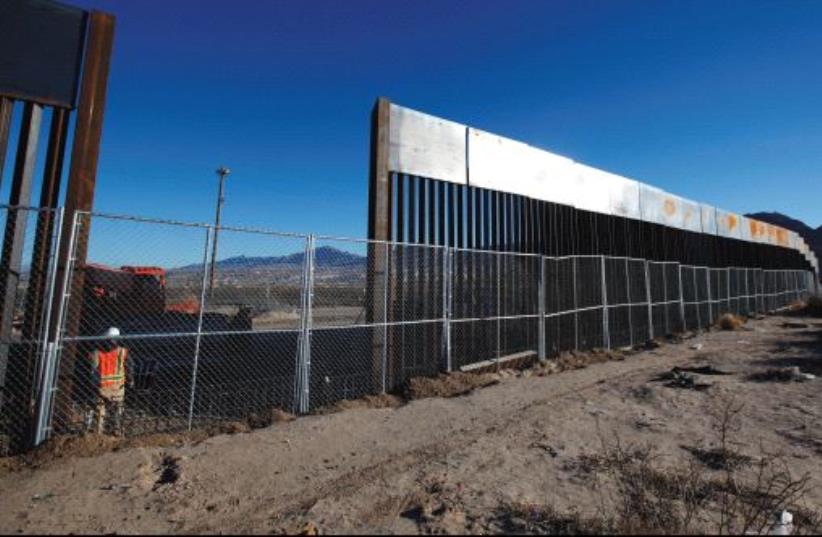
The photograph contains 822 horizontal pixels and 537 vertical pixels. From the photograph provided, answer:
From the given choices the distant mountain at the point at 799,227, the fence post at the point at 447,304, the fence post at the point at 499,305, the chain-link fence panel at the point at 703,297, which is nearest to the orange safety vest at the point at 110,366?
the fence post at the point at 447,304

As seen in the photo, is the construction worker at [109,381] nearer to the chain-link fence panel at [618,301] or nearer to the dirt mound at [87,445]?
the dirt mound at [87,445]

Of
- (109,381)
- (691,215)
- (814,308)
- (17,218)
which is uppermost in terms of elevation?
(691,215)

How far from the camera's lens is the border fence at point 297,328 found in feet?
19.1

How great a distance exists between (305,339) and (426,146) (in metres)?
5.34

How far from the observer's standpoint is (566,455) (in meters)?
5.44

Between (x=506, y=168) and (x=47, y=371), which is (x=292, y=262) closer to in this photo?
(x=47, y=371)

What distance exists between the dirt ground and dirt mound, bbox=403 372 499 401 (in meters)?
0.05

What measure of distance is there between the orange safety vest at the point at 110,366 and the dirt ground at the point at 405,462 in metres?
1.47

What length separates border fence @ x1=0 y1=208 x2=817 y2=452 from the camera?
5820mm

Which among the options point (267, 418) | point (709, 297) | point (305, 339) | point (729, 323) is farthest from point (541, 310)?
point (709, 297)

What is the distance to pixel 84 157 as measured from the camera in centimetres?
637

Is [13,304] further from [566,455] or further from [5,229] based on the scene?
[566,455]

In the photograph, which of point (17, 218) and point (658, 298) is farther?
point (658, 298)

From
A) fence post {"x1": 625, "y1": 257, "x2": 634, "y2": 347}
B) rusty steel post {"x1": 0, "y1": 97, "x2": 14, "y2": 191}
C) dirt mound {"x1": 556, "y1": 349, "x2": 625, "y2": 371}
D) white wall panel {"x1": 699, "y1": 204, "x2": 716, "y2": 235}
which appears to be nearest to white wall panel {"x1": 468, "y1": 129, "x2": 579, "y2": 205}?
fence post {"x1": 625, "y1": 257, "x2": 634, "y2": 347}
